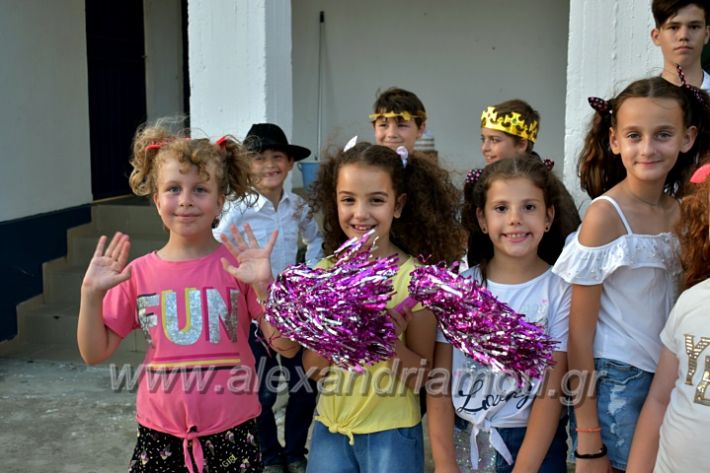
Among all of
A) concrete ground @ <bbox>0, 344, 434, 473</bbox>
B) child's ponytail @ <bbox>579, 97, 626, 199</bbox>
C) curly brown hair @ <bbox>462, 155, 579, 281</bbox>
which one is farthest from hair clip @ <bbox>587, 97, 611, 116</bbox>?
concrete ground @ <bbox>0, 344, 434, 473</bbox>

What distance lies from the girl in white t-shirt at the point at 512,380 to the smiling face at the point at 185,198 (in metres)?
0.79

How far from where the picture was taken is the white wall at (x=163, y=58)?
7.68 m

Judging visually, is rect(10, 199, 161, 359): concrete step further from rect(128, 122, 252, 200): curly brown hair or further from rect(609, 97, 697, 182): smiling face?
rect(609, 97, 697, 182): smiling face

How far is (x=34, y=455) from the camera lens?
384cm

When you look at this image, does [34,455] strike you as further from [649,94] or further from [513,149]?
[649,94]

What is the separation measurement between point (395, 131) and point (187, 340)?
6.91ft

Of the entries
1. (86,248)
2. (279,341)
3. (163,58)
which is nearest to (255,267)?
(279,341)

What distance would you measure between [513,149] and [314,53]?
4.25 m

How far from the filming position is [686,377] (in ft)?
6.30

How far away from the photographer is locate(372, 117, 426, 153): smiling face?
398cm

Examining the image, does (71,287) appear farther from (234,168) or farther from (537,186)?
(537,186)

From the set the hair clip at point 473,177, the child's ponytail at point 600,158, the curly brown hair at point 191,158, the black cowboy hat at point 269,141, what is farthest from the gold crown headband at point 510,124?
the curly brown hair at point 191,158

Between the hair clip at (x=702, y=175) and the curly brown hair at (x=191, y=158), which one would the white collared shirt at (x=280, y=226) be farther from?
the hair clip at (x=702, y=175)

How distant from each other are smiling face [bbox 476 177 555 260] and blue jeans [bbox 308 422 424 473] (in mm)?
610
